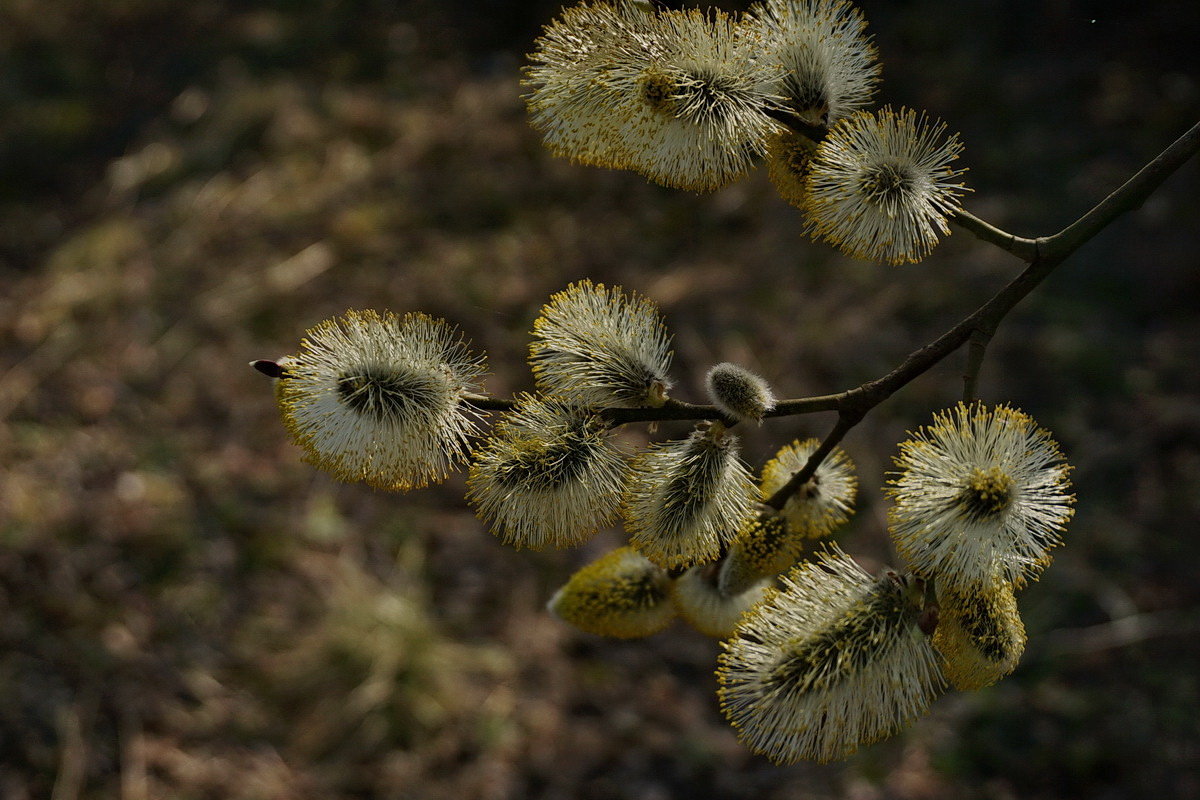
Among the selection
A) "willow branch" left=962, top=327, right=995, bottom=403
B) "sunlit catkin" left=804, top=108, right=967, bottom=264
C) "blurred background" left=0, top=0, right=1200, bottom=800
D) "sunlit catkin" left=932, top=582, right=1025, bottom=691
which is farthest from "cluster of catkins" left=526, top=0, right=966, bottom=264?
"blurred background" left=0, top=0, right=1200, bottom=800

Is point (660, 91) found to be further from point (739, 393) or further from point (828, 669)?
point (828, 669)

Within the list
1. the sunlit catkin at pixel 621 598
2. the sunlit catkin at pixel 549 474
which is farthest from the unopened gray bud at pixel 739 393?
the sunlit catkin at pixel 621 598

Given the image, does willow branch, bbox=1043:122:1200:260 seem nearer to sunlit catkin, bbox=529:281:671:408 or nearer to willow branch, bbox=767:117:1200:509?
willow branch, bbox=767:117:1200:509

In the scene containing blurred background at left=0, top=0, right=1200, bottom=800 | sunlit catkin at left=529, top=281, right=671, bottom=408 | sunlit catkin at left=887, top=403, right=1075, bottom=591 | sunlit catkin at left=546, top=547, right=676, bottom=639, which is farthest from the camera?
blurred background at left=0, top=0, right=1200, bottom=800

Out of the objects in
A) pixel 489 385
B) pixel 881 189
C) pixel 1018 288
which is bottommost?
pixel 1018 288

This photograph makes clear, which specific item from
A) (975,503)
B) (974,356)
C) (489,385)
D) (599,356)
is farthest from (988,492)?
(489,385)

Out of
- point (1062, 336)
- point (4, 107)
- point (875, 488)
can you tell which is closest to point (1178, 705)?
point (875, 488)
